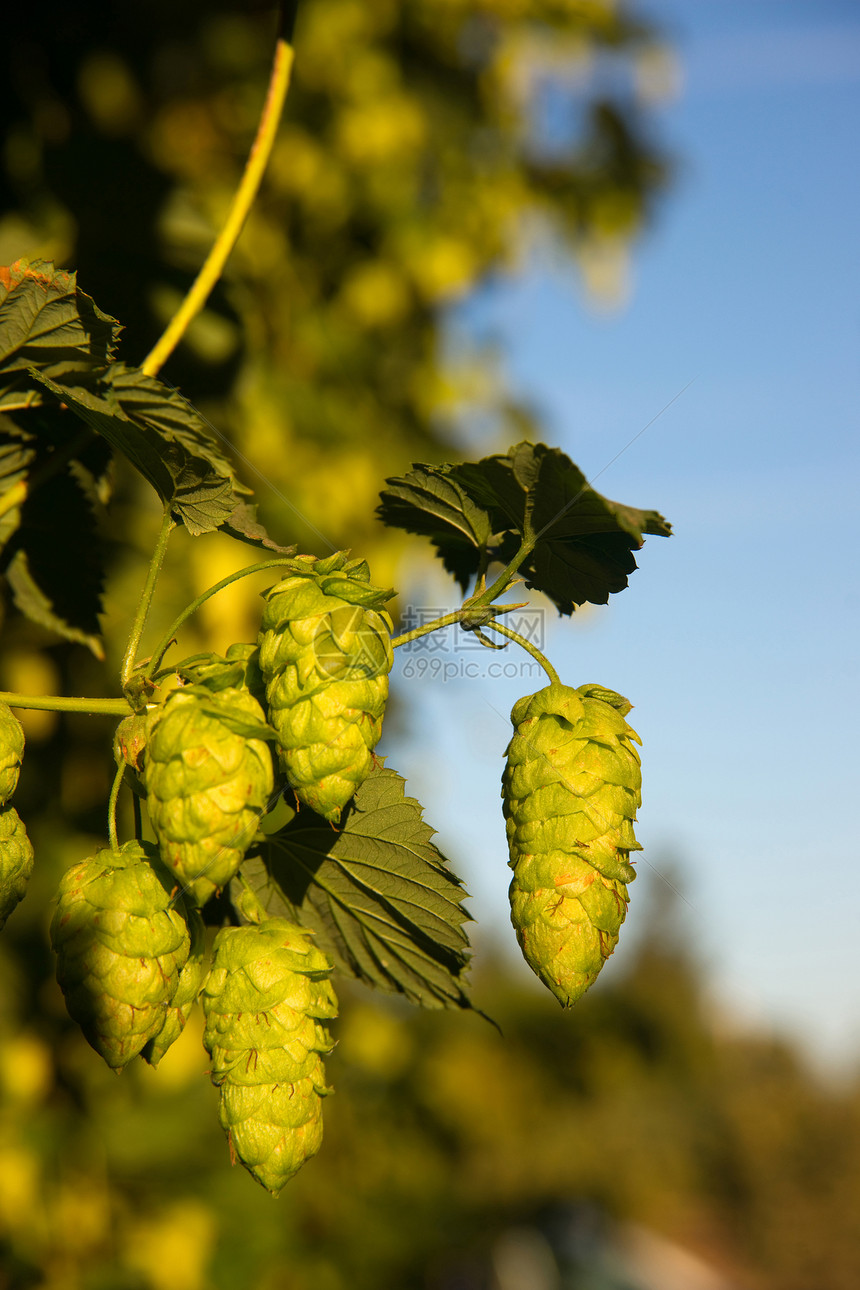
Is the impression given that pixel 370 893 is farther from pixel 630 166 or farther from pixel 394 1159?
pixel 630 166

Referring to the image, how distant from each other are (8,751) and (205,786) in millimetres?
161

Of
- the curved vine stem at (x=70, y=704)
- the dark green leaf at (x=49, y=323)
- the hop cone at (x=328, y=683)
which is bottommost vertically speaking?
the curved vine stem at (x=70, y=704)

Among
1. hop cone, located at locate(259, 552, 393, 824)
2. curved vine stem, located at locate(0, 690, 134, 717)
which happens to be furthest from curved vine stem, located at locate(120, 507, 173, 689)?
hop cone, located at locate(259, 552, 393, 824)

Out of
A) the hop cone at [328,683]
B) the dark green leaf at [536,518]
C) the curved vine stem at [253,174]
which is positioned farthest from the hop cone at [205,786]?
the curved vine stem at [253,174]

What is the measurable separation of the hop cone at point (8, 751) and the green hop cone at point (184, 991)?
14 cm

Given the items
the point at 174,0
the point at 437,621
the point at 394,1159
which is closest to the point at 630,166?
the point at 174,0

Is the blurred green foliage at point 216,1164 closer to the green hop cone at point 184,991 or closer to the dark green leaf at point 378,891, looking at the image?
the green hop cone at point 184,991

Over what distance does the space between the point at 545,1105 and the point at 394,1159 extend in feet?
24.3

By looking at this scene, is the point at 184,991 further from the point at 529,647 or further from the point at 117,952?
the point at 529,647

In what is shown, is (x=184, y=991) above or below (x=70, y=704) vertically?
below

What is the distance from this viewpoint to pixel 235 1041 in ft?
2.25

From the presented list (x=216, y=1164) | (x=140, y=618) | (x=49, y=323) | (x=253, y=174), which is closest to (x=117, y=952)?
(x=140, y=618)

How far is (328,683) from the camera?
1.97 feet

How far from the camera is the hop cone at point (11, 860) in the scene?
0.66 meters
